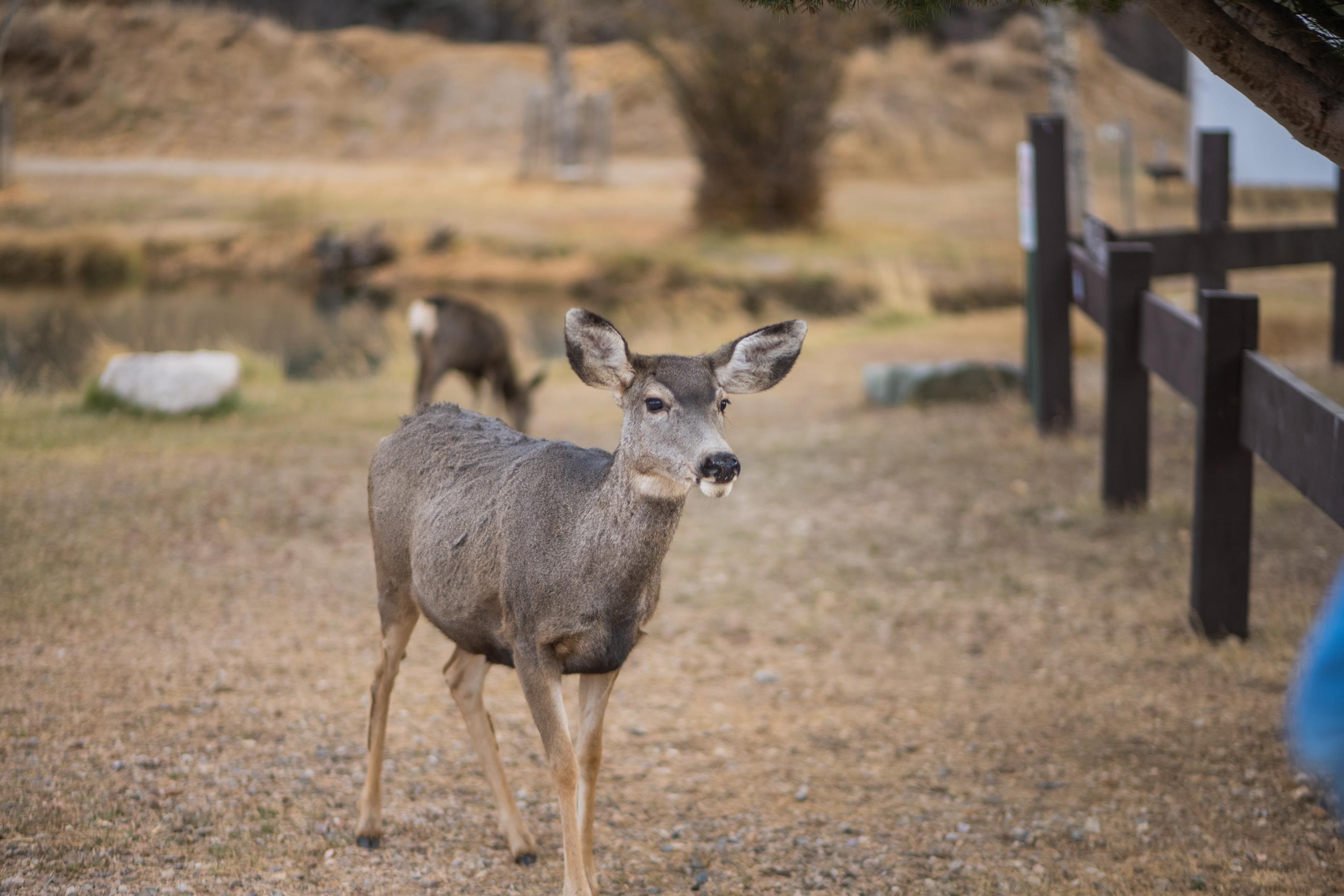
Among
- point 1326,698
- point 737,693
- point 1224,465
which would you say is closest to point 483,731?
point 737,693

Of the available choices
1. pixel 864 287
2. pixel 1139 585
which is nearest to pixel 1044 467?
pixel 1139 585

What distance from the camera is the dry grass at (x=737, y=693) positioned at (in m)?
4.11

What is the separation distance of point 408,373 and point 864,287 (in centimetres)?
785

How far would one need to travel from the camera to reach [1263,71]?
3736mm

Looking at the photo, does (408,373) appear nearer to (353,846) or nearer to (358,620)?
(358,620)

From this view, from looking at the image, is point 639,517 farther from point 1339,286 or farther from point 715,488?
point 1339,286

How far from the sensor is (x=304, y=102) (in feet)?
119

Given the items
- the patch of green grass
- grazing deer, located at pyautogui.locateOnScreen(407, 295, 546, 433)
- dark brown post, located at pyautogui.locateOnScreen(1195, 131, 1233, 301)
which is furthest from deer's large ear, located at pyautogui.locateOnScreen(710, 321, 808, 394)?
the patch of green grass

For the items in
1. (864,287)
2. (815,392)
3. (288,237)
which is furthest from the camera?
(288,237)

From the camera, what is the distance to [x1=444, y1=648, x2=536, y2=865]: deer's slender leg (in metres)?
4.20

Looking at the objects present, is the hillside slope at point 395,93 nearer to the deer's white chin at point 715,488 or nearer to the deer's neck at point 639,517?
the deer's neck at point 639,517

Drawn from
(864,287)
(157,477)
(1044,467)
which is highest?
(157,477)

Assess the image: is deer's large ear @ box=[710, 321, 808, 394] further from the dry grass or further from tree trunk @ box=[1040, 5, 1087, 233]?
tree trunk @ box=[1040, 5, 1087, 233]

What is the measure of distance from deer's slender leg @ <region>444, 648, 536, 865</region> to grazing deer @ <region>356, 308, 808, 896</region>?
0.5 inches
